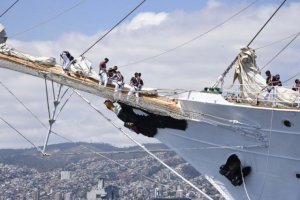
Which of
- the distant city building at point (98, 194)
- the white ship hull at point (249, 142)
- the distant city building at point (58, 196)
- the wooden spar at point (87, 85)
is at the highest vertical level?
the wooden spar at point (87, 85)

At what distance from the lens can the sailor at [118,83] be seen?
2116 centimetres

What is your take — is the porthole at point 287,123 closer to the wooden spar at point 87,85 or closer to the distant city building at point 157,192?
the wooden spar at point 87,85

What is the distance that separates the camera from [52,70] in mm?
21891

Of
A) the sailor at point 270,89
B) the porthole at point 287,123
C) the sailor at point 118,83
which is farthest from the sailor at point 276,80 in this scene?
the sailor at point 118,83

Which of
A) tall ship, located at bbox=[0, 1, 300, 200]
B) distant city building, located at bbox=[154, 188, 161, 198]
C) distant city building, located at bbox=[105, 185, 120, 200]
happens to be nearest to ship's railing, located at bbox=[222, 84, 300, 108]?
tall ship, located at bbox=[0, 1, 300, 200]

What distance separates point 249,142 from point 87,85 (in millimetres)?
4498

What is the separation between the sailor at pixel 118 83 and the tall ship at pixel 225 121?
0.13 feet

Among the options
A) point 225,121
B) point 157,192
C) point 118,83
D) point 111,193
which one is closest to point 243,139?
point 225,121

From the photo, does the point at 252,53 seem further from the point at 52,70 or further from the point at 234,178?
the point at 52,70

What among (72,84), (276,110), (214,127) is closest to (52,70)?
(72,84)

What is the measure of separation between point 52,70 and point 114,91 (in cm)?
190

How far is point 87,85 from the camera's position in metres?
21.4

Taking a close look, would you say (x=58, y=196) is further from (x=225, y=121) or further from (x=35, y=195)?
(x=225, y=121)

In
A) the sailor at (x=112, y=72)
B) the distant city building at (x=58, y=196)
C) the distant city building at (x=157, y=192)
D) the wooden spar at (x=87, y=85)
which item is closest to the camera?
the wooden spar at (x=87, y=85)
